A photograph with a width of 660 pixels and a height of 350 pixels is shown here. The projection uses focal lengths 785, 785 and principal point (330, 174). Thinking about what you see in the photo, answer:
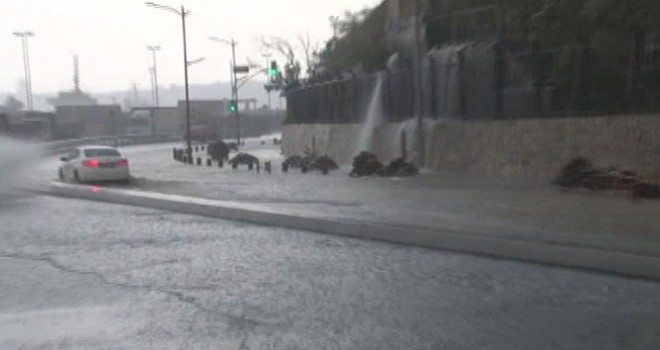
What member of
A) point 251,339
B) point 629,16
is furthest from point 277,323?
point 629,16

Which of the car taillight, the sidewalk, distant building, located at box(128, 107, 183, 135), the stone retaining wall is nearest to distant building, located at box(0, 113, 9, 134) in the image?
the car taillight

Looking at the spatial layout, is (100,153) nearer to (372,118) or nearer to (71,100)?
(372,118)

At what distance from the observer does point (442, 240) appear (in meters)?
11.7

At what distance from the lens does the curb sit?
9.61 m

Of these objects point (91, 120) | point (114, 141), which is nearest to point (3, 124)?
point (114, 141)

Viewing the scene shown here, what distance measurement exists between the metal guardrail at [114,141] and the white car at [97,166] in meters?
32.3

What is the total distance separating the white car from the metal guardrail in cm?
3231

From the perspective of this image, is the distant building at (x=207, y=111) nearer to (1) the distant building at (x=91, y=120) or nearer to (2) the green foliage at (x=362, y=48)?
(1) the distant building at (x=91, y=120)

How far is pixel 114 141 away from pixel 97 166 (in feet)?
171

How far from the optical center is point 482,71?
25.0 meters

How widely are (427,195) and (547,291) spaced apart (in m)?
10.4

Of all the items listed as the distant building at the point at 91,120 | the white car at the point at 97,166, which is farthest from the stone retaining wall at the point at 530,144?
the distant building at the point at 91,120

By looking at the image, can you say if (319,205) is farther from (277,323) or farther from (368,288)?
(277,323)

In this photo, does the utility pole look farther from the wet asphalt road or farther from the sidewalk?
the wet asphalt road
